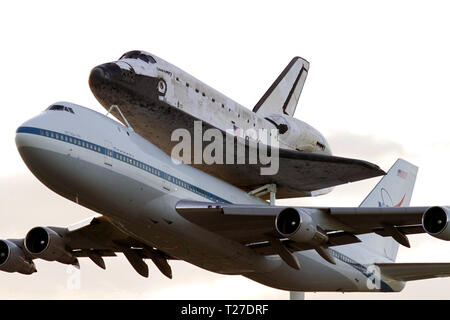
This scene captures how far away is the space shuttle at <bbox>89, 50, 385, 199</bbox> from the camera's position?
119 feet

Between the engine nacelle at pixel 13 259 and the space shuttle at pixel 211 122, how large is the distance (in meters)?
8.28

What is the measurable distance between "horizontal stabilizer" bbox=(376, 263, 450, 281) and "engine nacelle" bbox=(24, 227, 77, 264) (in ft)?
51.5

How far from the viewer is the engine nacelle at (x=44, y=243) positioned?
1501 inches

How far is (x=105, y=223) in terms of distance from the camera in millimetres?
37375

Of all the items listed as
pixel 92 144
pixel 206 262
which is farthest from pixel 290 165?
pixel 92 144

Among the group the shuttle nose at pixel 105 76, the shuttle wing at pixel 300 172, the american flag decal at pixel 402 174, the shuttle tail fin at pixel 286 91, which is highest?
the shuttle tail fin at pixel 286 91

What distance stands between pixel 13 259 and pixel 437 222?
20.0 meters

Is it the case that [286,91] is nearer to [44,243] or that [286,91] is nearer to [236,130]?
[236,130]

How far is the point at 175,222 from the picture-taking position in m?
32.5

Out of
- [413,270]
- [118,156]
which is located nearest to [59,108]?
[118,156]

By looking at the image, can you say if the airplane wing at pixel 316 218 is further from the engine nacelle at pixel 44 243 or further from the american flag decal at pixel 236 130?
the engine nacelle at pixel 44 243

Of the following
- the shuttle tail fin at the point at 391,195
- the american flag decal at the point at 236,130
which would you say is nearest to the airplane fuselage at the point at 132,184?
the american flag decal at the point at 236,130
